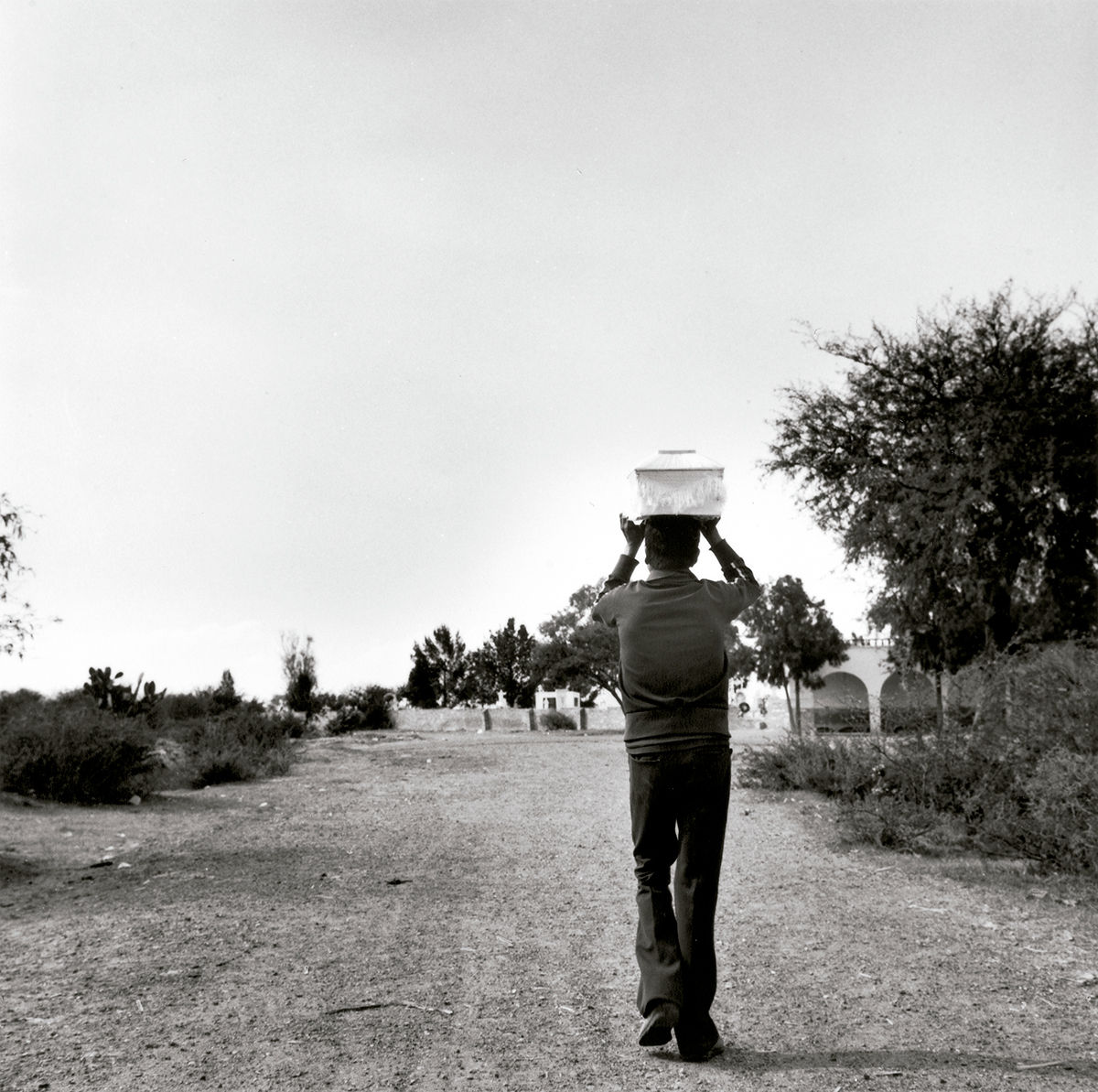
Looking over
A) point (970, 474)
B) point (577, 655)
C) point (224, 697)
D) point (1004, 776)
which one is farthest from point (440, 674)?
point (1004, 776)

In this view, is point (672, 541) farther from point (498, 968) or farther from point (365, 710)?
point (365, 710)

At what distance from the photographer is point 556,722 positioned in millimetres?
49906

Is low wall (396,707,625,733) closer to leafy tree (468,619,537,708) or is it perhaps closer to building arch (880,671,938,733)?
leafy tree (468,619,537,708)

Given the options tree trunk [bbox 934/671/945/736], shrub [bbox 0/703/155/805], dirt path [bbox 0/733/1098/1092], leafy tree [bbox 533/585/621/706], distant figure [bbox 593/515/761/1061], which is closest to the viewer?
dirt path [bbox 0/733/1098/1092]

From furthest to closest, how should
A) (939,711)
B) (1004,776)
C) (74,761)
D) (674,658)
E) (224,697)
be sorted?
(224,697) → (74,761) → (939,711) → (1004,776) → (674,658)

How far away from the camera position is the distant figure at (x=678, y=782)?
371cm

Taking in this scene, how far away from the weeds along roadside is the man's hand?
3705 mm

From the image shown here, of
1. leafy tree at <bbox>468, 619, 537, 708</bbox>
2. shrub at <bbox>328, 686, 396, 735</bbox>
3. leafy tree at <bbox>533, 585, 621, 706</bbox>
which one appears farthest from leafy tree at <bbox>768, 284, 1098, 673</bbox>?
leafy tree at <bbox>468, 619, 537, 708</bbox>

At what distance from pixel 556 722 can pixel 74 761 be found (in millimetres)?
37563

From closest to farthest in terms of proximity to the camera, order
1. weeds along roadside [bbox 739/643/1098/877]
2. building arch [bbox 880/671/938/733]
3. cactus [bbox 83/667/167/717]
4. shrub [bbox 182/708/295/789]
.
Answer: weeds along roadside [bbox 739/643/1098/877], building arch [bbox 880/671/938/733], shrub [bbox 182/708/295/789], cactus [bbox 83/667/167/717]

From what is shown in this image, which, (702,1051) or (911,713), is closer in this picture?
(702,1051)

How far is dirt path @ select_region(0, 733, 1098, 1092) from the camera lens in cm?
359

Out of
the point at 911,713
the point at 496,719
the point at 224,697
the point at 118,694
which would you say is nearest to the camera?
the point at 911,713

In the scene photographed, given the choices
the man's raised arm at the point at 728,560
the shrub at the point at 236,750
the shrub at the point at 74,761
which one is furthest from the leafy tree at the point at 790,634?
the man's raised arm at the point at 728,560
